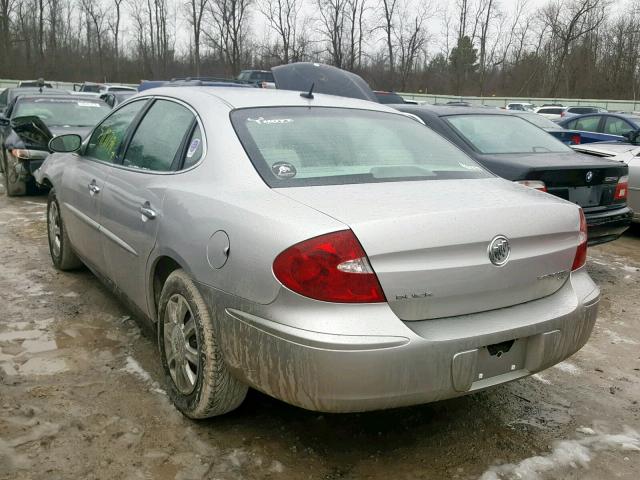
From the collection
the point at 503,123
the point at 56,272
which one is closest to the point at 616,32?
the point at 503,123

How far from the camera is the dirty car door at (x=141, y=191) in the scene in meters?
3.01

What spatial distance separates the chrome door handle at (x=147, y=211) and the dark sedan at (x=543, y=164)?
3017mm

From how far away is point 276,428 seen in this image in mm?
2773

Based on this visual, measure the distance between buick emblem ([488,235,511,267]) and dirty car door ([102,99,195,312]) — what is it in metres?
1.50

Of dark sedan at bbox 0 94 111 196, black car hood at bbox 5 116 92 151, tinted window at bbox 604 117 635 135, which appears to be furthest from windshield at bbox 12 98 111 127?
tinted window at bbox 604 117 635 135

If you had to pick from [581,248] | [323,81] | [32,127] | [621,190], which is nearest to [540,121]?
[323,81]

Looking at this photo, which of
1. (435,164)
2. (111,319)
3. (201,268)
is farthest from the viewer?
(111,319)

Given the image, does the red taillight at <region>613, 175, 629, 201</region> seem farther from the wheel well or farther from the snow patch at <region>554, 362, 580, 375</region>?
the wheel well

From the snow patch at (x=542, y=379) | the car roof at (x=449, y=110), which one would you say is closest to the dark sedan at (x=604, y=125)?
the car roof at (x=449, y=110)

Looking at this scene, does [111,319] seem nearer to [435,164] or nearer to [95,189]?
[95,189]

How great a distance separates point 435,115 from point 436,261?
400 centimetres

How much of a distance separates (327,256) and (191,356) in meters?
0.96

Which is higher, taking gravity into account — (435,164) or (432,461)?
(435,164)

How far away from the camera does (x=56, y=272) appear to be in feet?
16.6
